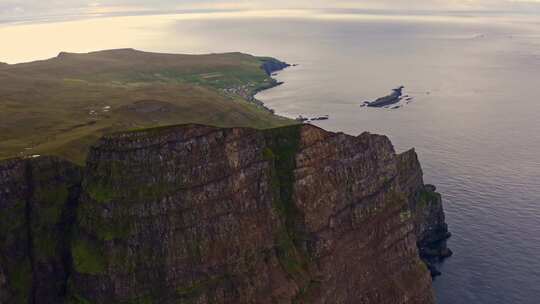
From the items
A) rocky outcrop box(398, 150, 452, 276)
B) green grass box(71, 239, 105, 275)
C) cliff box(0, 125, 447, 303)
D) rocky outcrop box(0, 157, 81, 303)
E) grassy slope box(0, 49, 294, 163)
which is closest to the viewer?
green grass box(71, 239, 105, 275)

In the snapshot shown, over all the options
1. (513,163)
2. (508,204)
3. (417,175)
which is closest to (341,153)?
(417,175)

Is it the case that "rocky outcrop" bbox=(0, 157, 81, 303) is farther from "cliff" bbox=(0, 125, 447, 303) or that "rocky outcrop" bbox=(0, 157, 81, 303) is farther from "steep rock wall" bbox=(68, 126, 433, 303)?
"steep rock wall" bbox=(68, 126, 433, 303)

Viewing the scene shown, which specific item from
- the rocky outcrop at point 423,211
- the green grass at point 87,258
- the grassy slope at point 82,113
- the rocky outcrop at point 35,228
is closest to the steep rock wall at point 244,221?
the green grass at point 87,258

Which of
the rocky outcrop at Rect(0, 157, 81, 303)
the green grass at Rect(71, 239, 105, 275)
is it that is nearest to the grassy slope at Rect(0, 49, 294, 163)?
the rocky outcrop at Rect(0, 157, 81, 303)

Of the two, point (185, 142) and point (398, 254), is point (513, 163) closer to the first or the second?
point (398, 254)

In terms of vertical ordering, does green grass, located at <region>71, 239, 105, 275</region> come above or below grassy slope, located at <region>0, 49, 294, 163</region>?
below

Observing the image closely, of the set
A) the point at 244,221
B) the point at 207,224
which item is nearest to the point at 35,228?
the point at 207,224

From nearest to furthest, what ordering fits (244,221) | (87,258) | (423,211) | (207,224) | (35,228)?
(87,258) < (35,228) < (207,224) < (244,221) < (423,211)

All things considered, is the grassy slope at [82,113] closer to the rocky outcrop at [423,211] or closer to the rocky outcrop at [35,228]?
the rocky outcrop at [35,228]

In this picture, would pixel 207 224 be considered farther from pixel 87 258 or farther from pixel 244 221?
pixel 87 258
